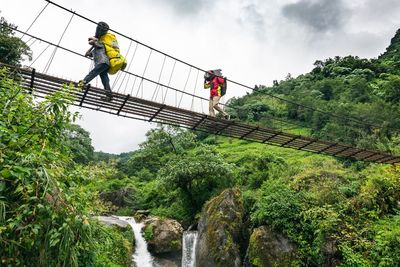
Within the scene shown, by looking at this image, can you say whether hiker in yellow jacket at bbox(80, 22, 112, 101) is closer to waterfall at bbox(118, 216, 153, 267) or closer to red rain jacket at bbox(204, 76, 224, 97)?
red rain jacket at bbox(204, 76, 224, 97)

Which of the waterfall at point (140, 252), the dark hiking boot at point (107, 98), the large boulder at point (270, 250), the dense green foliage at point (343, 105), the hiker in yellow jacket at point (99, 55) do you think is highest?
the dense green foliage at point (343, 105)

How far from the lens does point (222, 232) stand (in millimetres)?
13219

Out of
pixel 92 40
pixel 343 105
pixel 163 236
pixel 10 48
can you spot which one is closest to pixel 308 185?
pixel 163 236

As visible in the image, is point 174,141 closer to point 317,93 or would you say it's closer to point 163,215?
point 163,215

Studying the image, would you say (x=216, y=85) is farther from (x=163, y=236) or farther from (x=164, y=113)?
(x=163, y=236)

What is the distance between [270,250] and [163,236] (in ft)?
20.5

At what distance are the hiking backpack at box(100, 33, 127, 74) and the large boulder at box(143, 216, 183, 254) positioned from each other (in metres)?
11.3

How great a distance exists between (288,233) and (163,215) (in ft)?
29.3

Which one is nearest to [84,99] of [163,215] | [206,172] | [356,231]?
[356,231]

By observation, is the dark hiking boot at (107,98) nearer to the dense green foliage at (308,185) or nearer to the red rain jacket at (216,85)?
the red rain jacket at (216,85)

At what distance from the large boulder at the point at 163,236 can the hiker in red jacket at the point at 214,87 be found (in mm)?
9635

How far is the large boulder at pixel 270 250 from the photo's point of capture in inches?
459

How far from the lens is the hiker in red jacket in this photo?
8578 millimetres

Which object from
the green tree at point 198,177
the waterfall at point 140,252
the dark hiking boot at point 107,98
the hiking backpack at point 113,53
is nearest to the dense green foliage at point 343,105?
the green tree at point 198,177
